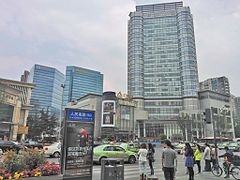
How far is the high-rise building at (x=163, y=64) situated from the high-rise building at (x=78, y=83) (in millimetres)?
43880

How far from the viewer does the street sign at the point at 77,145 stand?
23.3 feet

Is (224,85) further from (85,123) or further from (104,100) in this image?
(85,123)

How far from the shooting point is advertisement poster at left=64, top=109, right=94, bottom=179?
281 inches

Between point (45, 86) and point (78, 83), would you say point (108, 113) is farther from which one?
point (78, 83)

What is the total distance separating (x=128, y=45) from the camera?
116 meters

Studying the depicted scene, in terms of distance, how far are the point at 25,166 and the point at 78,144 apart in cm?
183

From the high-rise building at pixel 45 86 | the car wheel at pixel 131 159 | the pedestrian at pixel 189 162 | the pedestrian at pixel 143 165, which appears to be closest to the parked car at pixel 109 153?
the car wheel at pixel 131 159

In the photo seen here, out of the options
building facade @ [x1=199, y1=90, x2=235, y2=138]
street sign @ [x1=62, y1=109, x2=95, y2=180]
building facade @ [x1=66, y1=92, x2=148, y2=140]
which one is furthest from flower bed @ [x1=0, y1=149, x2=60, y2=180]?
building facade @ [x1=199, y1=90, x2=235, y2=138]

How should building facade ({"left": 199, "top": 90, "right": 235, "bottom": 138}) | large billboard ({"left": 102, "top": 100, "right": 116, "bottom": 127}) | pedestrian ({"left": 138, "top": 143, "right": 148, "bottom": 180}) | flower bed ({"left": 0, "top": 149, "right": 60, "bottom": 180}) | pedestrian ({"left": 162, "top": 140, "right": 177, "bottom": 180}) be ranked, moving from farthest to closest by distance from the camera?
building facade ({"left": 199, "top": 90, "right": 235, "bottom": 138}) → large billboard ({"left": 102, "top": 100, "right": 116, "bottom": 127}) → pedestrian ({"left": 138, "top": 143, "right": 148, "bottom": 180}) → pedestrian ({"left": 162, "top": 140, "right": 177, "bottom": 180}) → flower bed ({"left": 0, "top": 149, "right": 60, "bottom": 180})

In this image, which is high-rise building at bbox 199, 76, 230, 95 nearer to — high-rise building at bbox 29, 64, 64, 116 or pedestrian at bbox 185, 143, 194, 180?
high-rise building at bbox 29, 64, 64, 116

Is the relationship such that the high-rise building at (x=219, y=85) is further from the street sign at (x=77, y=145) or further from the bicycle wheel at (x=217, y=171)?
the street sign at (x=77, y=145)

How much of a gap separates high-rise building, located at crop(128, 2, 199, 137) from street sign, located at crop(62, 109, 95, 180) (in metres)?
91.0

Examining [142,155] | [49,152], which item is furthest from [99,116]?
[142,155]

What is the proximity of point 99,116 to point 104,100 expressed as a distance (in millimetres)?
13049
